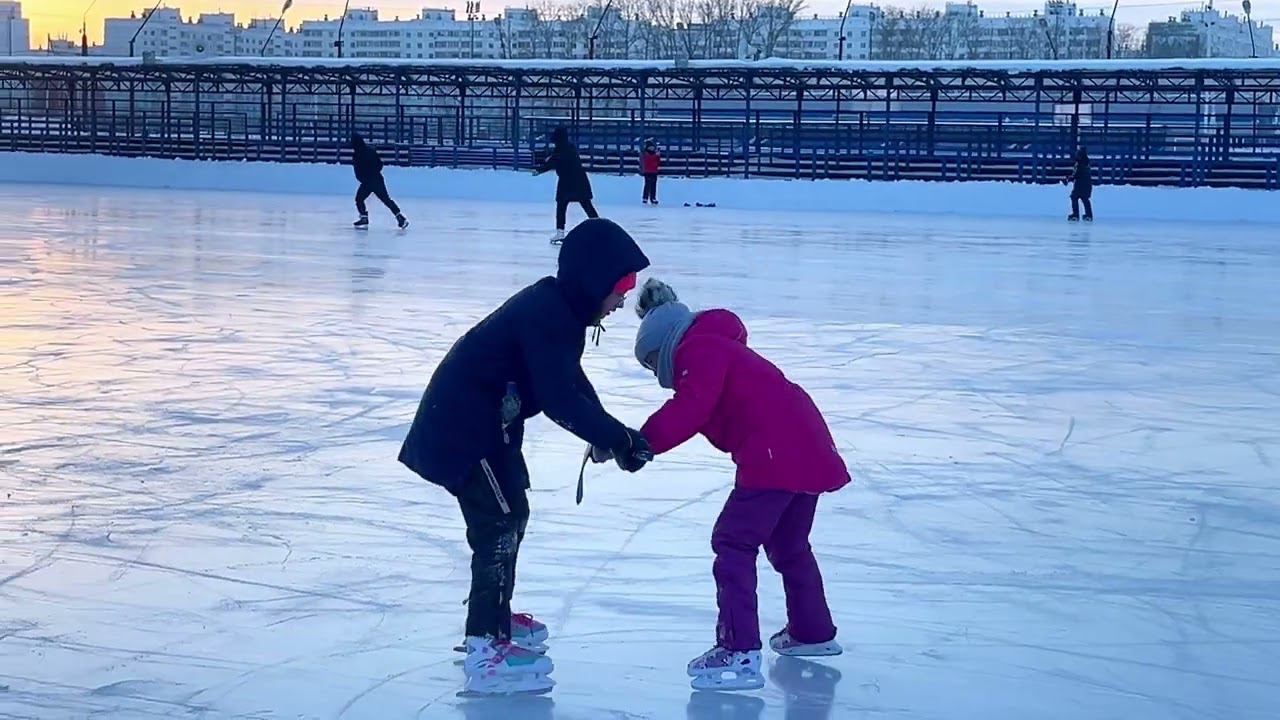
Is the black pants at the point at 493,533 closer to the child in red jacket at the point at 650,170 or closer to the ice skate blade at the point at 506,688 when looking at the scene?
the ice skate blade at the point at 506,688

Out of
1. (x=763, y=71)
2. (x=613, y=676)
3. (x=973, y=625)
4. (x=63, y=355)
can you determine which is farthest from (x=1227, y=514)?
(x=763, y=71)

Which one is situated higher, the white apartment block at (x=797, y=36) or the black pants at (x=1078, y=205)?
the white apartment block at (x=797, y=36)

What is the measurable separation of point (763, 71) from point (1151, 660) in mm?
32868

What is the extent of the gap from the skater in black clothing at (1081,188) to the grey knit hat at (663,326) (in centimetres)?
2525

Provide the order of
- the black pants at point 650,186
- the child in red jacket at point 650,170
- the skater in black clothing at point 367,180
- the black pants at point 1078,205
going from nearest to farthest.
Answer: the skater in black clothing at point 367,180, the black pants at point 1078,205, the child in red jacket at point 650,170, the black pants at point 650,186

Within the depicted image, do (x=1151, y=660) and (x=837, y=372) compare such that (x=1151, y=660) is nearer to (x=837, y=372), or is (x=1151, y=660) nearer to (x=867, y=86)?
(x=837, y=372)

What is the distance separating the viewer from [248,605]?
431cm

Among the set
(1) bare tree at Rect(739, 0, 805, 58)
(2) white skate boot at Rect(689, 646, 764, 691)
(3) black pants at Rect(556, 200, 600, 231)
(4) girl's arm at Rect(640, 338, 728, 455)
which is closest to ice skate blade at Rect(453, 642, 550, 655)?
(2) white skate boot at Rect(689, 646, 764, 691)

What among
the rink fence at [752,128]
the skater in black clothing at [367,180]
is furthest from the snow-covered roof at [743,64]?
the skater in black clothing at [367,180]

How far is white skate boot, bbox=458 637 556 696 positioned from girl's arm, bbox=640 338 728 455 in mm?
563

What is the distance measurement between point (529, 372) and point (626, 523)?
5.75 feet

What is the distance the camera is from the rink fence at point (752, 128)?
3478 centimetres

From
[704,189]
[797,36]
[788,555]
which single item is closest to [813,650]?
[788,555]

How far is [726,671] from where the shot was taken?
380cm
